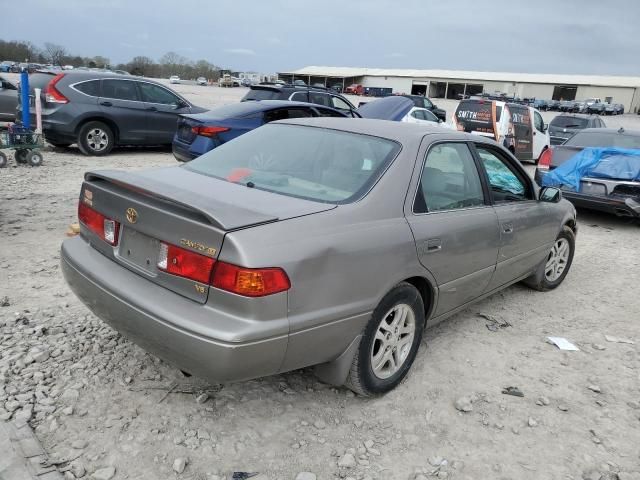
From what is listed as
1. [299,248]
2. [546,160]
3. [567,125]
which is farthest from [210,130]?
[567,125]

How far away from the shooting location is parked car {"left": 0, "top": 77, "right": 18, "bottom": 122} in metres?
12.7

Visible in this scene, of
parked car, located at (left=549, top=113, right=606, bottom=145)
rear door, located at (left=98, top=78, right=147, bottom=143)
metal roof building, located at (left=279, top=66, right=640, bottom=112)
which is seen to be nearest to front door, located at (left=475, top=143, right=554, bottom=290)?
rear door, located at (left=98, top=78, right=147, bottom=143)

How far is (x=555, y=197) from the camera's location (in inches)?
183

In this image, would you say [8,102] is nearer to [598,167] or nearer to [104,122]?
[104,122]

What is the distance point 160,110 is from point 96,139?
1.45 m

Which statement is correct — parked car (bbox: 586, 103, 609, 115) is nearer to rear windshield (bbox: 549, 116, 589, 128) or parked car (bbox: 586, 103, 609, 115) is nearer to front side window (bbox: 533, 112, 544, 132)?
rear windshield (bbox: 549, 116, 589, 128)

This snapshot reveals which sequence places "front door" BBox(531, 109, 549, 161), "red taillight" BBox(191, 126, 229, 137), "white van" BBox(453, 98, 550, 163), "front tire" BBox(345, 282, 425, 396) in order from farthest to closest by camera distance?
"front door" BBox(531, 109, 549, 161)
"white van" BBox(453, 98, 550, 163)
"red taillight" BBox(191, 126, 229, 137)
"front tire" BBox(345, 282, 425, 396)

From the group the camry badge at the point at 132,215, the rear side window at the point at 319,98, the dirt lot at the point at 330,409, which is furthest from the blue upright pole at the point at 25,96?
the camry badge at the point at 132,215

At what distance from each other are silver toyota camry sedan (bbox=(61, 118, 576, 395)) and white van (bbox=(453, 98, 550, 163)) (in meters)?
10.2

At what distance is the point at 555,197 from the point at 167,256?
348 centimetres

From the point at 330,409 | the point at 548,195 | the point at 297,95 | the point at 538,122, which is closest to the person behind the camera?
the point at 330,409

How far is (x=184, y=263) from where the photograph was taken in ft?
8.31

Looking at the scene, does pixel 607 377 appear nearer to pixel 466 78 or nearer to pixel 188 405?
pixel 188 405

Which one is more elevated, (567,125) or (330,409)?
(567,125)
